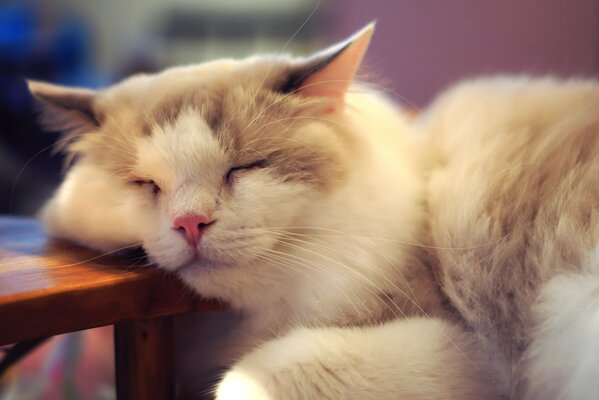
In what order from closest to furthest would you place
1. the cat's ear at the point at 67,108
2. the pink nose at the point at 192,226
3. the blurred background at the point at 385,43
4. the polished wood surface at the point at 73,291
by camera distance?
the polished wood surface at the point at 73,291 < the pink nose at the point at 192,226 < the cat's ear at the point at 67,108 < the blurred background at the point at 385,43

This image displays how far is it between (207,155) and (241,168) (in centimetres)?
6

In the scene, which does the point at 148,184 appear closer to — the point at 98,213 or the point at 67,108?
the point at 98,213

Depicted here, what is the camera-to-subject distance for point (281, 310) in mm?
957

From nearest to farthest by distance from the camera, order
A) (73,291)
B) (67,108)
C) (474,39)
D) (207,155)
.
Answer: (73,291) < (207,155) < (67,108) < (474,39)

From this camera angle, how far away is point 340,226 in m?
0.93

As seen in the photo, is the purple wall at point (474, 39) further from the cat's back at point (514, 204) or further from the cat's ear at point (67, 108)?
the cat's ear at point (67, 108)

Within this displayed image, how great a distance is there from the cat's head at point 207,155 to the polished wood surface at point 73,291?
4cm

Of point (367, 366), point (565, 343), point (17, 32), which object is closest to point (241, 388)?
point (367, 366)

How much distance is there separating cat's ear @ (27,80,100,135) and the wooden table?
21 cm

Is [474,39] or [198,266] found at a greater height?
[474,39]

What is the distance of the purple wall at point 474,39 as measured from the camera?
2.41 meters

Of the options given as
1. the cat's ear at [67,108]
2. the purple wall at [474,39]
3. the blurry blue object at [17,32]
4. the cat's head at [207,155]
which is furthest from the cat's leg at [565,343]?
→ the blurry blue object at [17,32]

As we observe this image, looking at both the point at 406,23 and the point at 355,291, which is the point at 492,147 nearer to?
the point at 355,291

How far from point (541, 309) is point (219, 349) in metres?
Result: 0.54
